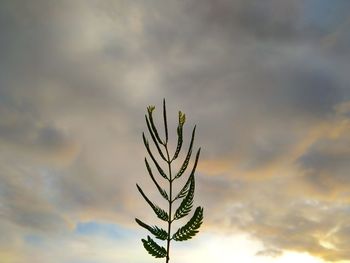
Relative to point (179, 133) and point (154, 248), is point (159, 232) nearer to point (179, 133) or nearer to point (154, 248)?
point (154, 248)

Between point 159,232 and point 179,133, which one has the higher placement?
point 179,133

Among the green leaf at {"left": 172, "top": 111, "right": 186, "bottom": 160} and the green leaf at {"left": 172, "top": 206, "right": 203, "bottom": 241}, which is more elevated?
the green leaf at {"left": 172, "top": 111, "right": 186, "bottom": 160}

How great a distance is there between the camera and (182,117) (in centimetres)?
537

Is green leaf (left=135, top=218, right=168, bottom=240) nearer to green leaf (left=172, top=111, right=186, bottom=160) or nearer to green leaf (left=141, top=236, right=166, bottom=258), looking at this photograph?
green leaf (left=141, top=236, right=166, bottom=258)

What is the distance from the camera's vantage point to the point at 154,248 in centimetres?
462

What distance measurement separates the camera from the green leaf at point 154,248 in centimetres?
459

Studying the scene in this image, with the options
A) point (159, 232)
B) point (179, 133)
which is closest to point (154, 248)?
point (159, 232)

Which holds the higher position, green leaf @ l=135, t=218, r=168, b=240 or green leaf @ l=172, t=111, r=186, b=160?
green leaf @ l=172, t=111, r=186, b=160

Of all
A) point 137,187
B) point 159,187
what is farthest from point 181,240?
point 137,187

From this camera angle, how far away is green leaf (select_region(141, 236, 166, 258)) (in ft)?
15.1

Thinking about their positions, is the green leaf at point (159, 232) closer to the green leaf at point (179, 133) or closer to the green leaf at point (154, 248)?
the green leaf at point (154, 248)

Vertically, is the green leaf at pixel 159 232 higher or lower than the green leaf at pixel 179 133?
lower

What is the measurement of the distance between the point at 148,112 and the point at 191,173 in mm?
1247

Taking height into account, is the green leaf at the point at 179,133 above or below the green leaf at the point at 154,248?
above
